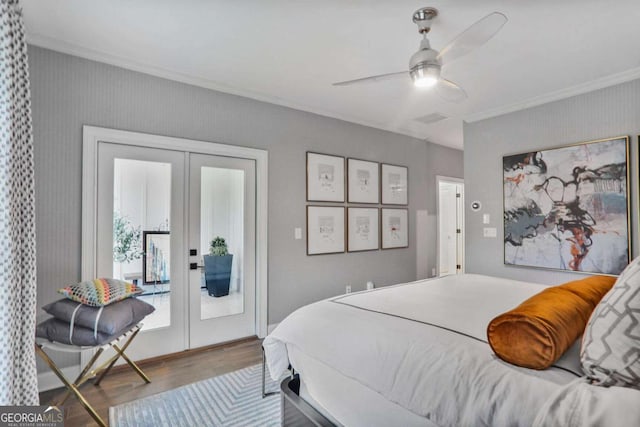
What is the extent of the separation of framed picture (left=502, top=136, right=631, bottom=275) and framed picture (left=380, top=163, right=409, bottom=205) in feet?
4.58

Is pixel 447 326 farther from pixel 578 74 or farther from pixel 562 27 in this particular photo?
pixel 578 74

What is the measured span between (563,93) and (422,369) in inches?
136

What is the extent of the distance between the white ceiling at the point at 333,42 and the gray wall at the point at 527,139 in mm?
176

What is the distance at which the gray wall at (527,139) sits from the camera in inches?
117

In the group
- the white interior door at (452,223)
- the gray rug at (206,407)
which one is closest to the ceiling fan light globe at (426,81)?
the gray rug at (206,407)

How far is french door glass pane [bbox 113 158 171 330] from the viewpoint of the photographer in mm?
2734

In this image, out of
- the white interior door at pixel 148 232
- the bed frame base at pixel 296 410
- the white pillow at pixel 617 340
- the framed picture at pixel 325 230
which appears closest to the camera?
the white pillow at pixel 617 340

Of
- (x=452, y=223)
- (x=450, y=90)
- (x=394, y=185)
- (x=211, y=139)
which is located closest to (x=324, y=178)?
(x=394, y=185)

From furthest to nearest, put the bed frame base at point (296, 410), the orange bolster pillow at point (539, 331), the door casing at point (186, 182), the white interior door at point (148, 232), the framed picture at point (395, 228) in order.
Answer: the framed picture at point (395, 228)
the white interior door at point (148, 232)
the door casing at point (186, 182)
the bed frame base at point (296, 410)
the orange bolster pillow at point (539, 331)

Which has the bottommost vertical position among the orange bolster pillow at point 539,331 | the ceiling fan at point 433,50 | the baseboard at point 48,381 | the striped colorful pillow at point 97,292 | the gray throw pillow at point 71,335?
the baseboard at point 48,381

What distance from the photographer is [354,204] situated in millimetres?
4250

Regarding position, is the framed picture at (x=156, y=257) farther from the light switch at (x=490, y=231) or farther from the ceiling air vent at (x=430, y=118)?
the light switch at (x=490, y=231)

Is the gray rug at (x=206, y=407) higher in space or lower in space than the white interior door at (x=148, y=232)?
lower

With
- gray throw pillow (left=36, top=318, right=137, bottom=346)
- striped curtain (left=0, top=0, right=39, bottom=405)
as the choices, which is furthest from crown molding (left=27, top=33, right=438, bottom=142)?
gray throw pillow (left=36, top=318, right=137, bottom=346)
